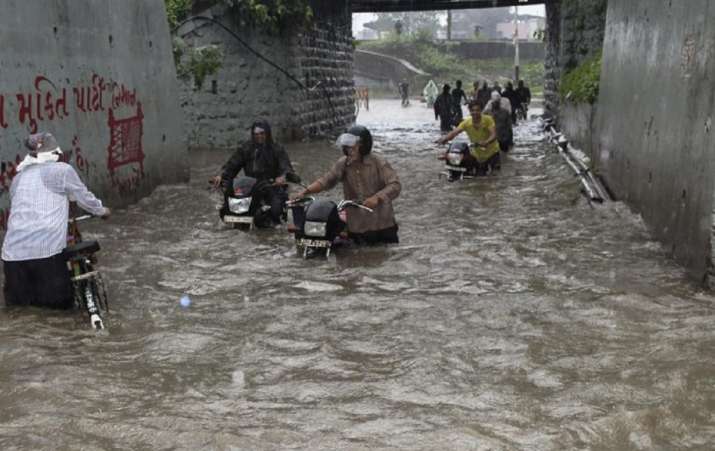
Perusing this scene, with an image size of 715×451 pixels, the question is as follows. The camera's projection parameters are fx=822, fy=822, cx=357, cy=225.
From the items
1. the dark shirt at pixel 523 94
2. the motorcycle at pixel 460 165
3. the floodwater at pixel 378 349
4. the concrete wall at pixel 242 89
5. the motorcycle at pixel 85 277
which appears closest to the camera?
the floodwater at pixel 378 349

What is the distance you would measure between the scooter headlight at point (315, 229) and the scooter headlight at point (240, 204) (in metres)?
1.73

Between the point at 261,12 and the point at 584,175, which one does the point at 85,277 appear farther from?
the point at 261,12

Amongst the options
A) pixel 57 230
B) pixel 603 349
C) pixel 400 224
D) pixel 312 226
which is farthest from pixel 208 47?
pixel 603 349

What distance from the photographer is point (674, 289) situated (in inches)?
291

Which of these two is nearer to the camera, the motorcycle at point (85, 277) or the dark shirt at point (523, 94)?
the motorcycle at point (85, 277)

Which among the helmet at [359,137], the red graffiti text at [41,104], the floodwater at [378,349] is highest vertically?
the red graffiti text at [41,104]

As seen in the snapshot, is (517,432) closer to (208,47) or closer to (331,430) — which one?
(331,430)

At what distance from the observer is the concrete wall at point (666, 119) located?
7414mm

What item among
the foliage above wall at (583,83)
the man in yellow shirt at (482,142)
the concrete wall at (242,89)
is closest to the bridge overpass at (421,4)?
the concrete wall at (242,89)

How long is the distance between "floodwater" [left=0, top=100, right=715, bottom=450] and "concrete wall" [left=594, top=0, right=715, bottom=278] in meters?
0.41

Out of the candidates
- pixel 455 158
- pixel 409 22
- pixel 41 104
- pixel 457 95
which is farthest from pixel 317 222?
pixel 409 22

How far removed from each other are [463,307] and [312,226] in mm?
2224

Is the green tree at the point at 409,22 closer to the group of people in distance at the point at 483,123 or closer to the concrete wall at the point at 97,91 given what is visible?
the group of people in distance at the point at 483,123

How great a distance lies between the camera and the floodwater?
15.3 feet
